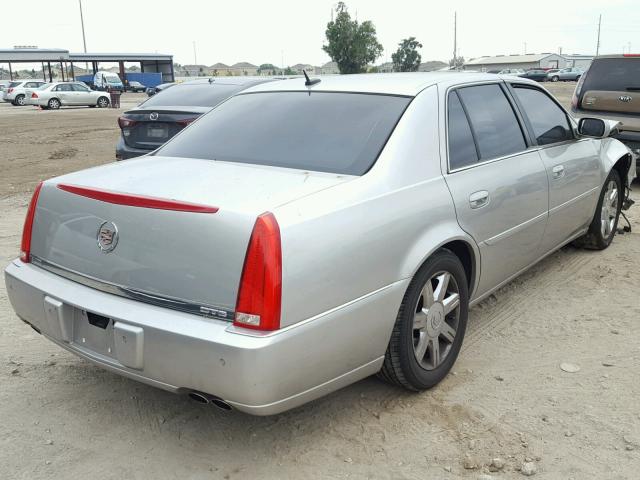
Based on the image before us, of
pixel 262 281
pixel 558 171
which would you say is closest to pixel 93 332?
pixel 262 281

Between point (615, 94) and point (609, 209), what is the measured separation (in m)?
3.24

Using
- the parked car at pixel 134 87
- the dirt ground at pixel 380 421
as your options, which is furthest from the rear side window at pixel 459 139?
the parked car at pixel 134 87

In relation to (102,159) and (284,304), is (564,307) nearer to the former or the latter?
(284,304)

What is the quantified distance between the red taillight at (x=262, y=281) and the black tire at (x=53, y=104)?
33128mm

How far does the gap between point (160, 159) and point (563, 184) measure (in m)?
2.81

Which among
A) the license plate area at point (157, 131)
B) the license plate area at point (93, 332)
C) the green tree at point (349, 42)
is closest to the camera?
the license plate area at point (93, 332)

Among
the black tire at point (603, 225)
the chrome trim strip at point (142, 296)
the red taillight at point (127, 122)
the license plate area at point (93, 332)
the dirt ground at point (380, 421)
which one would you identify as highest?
the red taillight at point (127, 122)

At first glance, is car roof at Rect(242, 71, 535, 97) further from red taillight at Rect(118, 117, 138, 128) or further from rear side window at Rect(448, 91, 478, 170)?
red taillight at Rect(118, 117, 138, 128)

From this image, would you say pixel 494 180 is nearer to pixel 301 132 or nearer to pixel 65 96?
pixel 301 132

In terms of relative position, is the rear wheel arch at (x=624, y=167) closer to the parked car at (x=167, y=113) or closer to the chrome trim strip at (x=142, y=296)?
the parked car at (x=167, y=113)

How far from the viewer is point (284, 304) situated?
2.44 m

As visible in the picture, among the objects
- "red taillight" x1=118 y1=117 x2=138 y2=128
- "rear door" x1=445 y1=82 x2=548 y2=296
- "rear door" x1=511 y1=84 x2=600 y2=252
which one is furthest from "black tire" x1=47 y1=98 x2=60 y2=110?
"rear door" x1=445 y1=82 x2=548 y2=296

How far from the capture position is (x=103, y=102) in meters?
33.8

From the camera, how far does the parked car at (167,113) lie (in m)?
8.15
